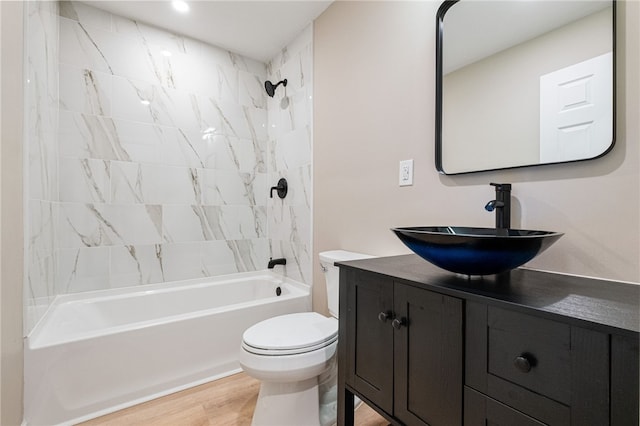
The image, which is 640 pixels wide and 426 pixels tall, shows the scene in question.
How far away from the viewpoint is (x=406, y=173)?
152 centimetres

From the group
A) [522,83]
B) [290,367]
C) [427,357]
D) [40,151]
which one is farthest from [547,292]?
[40,151]

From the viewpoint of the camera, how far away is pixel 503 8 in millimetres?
1157

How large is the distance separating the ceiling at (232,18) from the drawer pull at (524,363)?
2.26m

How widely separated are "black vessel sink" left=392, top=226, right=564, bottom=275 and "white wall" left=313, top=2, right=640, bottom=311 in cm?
28

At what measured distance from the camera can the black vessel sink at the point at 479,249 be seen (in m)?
0.73

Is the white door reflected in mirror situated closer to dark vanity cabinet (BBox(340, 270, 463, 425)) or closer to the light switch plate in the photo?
the light switch plate

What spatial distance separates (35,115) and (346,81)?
5.65 ft

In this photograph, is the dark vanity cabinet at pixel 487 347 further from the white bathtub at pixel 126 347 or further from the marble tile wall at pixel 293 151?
the marble tile wall at pixel 293 151

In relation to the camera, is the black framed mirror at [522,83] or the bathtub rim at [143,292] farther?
the bathtub rim at [143,292]

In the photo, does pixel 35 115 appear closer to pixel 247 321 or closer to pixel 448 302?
pixel 247 321

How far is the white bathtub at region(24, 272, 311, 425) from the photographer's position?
4.69 ft

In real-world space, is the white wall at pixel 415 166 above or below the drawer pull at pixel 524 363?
above

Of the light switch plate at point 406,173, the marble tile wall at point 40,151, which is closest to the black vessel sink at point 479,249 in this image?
the light switch plate at point 406,173

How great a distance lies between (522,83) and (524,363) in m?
0.99
